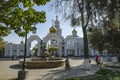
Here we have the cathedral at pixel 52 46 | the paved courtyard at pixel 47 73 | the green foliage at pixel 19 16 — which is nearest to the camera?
the green foliage at pixel 19 16

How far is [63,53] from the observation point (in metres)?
56.8

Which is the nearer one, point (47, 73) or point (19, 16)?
point (19, 16)

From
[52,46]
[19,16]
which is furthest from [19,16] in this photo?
A: [52,46]

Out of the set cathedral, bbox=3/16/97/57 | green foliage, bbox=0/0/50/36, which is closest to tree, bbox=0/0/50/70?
green foliage, bbox=0/0/50/36

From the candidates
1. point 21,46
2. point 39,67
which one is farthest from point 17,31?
point 21,46

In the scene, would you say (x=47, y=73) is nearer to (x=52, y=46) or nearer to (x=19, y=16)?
(x=19, y=16)

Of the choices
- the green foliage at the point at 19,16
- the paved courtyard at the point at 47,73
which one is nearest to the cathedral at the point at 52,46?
the paved courtyard at the point at 47,73

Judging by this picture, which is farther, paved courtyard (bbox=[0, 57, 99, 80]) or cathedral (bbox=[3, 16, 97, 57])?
cathedral (bbox=[3, 16, 97, 57])

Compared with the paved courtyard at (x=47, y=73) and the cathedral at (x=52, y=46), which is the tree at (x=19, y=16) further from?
the cathedral at (x=52, y=46)

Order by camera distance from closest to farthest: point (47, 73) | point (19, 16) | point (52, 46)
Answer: point (19, 16), point (47, 73), point (52, 46)

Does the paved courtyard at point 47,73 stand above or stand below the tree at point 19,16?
below

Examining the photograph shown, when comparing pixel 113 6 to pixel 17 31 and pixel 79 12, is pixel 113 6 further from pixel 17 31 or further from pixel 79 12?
pixel 17 31

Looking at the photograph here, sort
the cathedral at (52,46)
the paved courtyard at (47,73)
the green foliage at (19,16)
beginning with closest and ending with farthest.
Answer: the green foliage at (19,16) < the paved courtyard at (47,73) < the cathedral at (52,46)

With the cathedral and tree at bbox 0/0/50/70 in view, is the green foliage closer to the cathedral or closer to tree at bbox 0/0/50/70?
tree at bbox 0/0/50/70
